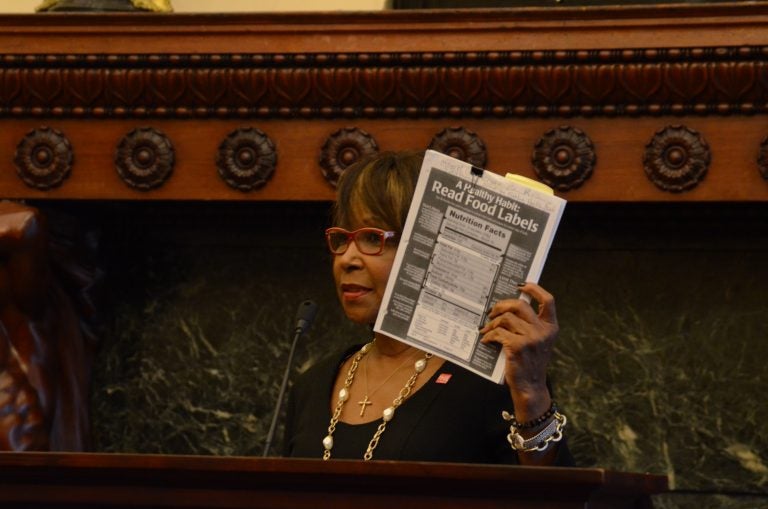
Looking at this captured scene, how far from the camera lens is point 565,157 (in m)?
2.83

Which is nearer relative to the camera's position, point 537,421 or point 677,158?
point 537,421

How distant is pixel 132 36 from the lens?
295 cm

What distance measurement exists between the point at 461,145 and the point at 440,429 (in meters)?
1.02

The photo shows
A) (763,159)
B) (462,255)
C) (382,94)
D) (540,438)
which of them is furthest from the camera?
(382,94)

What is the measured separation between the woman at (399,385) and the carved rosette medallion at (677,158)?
2.68 feet

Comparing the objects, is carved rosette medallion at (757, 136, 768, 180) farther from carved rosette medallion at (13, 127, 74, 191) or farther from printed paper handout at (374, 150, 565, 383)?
carved rosette medallion at (13, 127, 74, 191)

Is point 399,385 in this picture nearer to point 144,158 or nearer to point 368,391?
point 368,391

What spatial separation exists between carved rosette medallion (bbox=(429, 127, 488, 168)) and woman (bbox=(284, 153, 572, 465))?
2.29ft

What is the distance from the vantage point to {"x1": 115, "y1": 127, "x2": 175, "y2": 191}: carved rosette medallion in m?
2.97

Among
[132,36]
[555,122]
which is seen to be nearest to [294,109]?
[132,36]

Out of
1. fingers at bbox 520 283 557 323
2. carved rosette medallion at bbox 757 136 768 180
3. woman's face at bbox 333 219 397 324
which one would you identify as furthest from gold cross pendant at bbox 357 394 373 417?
carved rosette medallion at bbox 757 136 768 180

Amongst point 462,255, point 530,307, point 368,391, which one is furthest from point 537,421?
point 368,391

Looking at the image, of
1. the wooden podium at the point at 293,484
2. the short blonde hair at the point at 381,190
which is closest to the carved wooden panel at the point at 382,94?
the short blonde hair at the point at 381,190

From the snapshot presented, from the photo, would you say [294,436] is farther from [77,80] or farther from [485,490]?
[77,80]
